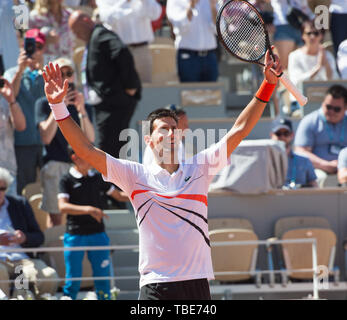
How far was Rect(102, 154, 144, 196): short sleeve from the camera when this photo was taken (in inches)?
158

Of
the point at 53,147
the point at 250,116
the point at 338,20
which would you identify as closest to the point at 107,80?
the point at 53,147

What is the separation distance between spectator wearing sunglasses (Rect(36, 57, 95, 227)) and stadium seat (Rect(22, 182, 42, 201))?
0.25 metres

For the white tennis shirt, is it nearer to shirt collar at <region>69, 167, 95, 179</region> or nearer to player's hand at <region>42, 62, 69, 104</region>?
player's hand at <region>42, 62, 69, 104</region>

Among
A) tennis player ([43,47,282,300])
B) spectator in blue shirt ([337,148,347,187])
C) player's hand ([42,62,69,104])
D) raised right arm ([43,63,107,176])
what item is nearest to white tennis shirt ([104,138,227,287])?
tennis player ([43,47,282,300])

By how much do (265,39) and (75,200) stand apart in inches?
113

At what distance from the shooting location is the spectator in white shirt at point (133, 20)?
8906 mm

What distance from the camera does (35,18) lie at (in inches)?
348

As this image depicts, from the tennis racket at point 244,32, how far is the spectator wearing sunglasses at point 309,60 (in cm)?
530

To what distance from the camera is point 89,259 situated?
658 cm

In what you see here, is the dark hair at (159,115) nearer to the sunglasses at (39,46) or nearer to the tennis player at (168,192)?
the tennis player at (168,192)

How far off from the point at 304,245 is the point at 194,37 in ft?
10.1

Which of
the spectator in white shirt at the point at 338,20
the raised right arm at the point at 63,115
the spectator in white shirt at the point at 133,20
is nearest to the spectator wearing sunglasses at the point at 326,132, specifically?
the spectator in white shirt at the point at 338,20

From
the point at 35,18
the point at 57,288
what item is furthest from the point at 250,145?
the point at 35,18

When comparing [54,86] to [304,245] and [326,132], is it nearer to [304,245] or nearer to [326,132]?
[304,245]
